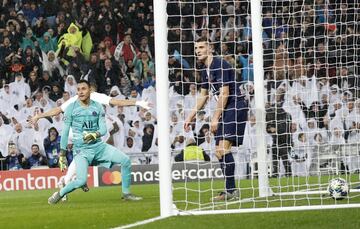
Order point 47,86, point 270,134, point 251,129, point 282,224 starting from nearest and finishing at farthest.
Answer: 1. point 282,224
2. point 270,134
3. point 251,129
4. point 47,86

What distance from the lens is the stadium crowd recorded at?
21328mm

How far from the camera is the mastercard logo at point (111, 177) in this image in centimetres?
2411

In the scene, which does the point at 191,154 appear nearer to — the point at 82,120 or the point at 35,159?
the point at 35,159

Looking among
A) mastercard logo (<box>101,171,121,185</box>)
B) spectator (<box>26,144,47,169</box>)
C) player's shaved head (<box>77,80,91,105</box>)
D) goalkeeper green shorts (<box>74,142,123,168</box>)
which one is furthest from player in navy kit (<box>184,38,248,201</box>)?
spectator (<box>26,144,47,169</box>)

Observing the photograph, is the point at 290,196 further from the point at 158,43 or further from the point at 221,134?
the point at 158,43

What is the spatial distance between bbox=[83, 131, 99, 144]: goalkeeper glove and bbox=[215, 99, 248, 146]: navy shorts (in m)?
2.08

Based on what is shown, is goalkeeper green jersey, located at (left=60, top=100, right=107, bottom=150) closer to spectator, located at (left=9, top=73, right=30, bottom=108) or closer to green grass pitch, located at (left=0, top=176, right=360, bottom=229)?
green grass pitch, located at (left=0, top=176, right=360, bottom=229)

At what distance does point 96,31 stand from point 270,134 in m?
9.13

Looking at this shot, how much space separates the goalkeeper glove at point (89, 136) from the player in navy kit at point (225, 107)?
1.92 metres

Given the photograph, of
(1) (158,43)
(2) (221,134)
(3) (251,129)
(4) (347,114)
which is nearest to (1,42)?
(3) (251,129)

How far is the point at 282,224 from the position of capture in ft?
35.2

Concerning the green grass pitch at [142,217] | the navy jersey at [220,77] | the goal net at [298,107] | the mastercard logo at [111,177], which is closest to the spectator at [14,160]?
the mastercard logo at [111,177]

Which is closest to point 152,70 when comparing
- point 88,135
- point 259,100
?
point 88,135

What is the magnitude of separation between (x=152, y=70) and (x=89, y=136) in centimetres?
1208
